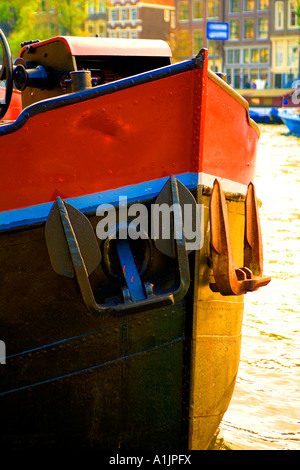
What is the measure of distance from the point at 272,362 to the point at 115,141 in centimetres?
281

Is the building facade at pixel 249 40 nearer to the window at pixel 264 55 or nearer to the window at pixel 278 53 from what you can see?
the window at pixel 264 55

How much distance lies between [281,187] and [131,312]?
38.4 feet

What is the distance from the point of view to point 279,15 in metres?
48.8

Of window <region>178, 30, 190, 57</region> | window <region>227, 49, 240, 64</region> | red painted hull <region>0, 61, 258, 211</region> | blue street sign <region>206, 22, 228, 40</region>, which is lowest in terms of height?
window <region>227, 49, 240, 64</region>

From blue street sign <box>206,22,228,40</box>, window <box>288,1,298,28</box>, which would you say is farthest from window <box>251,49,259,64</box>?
blue street sign <box>206,22,228,40</box>

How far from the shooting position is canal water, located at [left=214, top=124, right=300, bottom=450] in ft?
13.3

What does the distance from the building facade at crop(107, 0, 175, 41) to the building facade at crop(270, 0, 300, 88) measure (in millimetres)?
9710

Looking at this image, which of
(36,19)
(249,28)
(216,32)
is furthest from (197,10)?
(216,32)

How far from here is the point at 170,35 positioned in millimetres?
54906

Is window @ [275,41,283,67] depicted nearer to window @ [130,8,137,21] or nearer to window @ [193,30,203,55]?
window @ [193,30,203,55]

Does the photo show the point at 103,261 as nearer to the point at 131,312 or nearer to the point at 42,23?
the point at 131,312

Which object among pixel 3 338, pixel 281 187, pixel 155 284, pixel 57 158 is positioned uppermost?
pixel 57 158

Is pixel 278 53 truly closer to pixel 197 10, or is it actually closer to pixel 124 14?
pixel 197 10
